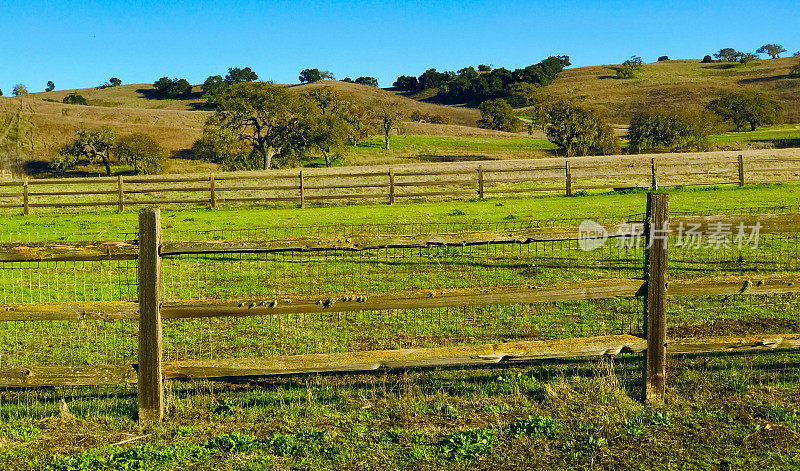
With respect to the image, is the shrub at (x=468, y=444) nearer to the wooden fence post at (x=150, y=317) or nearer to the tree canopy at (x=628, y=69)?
the wooden fence post at (x=150, y=317)

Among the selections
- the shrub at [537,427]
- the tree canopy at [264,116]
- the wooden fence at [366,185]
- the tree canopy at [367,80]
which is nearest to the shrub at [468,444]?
the shrub at [537,427]

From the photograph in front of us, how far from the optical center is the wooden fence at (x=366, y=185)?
27.3 metres

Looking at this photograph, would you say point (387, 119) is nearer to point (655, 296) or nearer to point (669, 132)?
point (669, 132)

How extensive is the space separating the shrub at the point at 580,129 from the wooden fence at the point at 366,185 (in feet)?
A: 54.6

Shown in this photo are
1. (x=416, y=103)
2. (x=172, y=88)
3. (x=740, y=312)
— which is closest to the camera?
(x=740, y=312)

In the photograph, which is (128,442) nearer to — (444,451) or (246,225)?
(444,451)

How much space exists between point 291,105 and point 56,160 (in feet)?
63.9

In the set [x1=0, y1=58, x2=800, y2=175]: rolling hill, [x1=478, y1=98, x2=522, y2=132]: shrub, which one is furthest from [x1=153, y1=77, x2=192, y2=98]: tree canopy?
[x1=478, y1=98, x2=522, y2=132]: shrub

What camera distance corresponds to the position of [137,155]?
55.4 meters

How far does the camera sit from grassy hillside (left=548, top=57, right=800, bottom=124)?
106500mm

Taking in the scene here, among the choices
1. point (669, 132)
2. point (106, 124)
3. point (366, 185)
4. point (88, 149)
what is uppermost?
point (106, 124)

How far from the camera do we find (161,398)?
513 cm

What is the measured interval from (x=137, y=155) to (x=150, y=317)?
54318 mm

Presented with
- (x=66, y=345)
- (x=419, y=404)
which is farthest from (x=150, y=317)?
(x=66, y=345)
